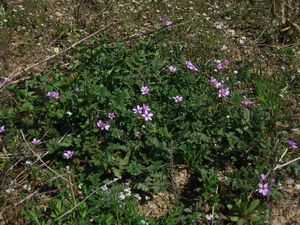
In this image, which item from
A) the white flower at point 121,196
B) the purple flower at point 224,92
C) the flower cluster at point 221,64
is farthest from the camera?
the flower cluster at point 221,64

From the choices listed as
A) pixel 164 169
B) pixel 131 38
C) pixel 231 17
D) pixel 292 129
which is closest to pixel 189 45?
pixel 131 38

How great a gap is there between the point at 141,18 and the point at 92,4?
58 centimetres

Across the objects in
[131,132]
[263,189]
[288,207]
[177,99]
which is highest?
[177,99]

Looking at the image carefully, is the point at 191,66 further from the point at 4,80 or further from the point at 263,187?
the point at 4,80

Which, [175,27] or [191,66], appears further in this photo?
[175,27]

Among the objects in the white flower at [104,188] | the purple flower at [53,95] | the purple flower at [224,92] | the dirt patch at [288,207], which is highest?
the purple flower at [53,95]

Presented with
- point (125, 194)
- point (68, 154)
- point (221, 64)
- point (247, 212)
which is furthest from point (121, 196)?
point (221, 64)

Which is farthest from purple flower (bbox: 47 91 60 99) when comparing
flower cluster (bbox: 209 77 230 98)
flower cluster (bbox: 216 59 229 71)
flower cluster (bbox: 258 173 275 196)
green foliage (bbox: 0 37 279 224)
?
flower cluster (bbox: 258 173 275 196)

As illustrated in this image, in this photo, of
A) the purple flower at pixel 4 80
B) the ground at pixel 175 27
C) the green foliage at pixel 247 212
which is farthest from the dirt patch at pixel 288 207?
the purple flower at pixel 4 80

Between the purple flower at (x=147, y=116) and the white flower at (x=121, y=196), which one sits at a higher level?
the purple flower at (x=147, y=116)

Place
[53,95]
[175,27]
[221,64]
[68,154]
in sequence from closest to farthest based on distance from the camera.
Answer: [68,154]
[53,95]
[221,64]
[175,27]

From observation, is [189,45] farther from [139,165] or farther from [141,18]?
[139,165]

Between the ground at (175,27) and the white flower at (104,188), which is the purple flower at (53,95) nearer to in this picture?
the ground at (175,27)

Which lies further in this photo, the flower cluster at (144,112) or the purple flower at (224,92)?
the purple flower at (224,92)
